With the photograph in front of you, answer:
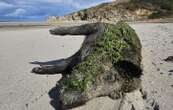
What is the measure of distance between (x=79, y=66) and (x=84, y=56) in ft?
1.95

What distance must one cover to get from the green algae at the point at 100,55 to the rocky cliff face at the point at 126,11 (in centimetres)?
4258

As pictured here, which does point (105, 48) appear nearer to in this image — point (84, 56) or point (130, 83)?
point (84, 56)

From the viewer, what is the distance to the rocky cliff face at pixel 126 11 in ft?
171

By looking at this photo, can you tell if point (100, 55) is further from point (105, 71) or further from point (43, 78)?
point (43, 78)

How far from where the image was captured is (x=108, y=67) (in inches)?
265

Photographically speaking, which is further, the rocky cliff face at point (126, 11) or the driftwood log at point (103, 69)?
the rocky cliff face at point (126, 11)

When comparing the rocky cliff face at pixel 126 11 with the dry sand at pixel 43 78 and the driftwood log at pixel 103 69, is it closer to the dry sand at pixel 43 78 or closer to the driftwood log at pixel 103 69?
the dry sand at pixel 43 78

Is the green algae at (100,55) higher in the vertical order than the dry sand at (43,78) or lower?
higher

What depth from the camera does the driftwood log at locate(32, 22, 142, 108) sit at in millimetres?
6000

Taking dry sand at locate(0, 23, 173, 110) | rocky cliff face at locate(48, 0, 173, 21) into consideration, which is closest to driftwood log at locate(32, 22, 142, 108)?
dry sand at locate(0, 23, 173, 110)

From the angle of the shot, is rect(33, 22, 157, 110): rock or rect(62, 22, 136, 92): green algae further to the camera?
rect(62, 22, 136, 92): green algae

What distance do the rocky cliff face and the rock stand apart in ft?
141

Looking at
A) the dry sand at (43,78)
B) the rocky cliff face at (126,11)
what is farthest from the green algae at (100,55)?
the rocky cliff face at (126,11)

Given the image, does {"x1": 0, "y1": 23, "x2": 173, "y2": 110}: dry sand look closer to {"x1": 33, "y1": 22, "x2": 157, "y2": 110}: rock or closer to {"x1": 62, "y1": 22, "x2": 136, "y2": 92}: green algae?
{"x1": 33, "y1": 22, "x2": 157, "y2": 110}: rock
